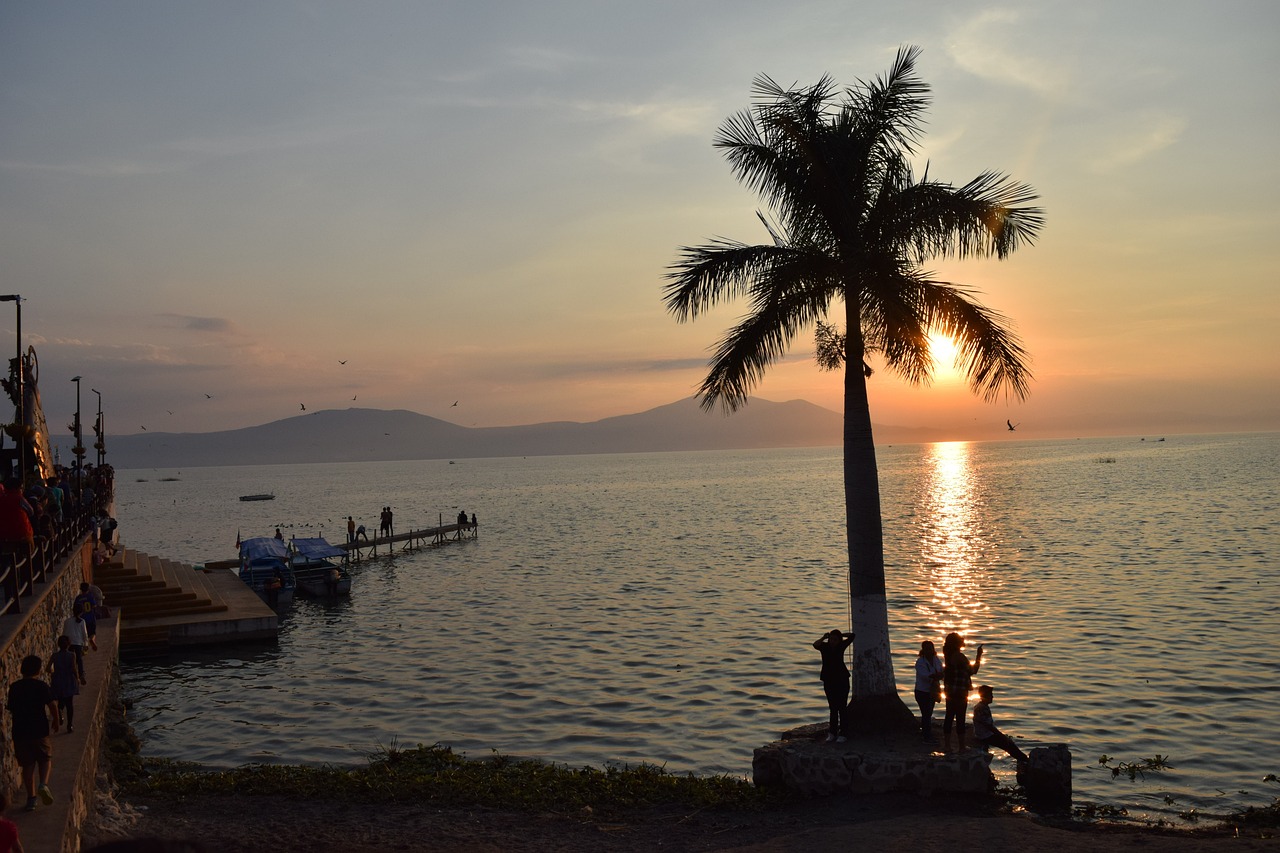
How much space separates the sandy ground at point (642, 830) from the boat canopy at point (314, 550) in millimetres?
36923

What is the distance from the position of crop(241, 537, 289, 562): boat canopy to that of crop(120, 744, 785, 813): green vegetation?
103ft

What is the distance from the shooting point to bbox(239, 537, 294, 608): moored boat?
43156 mm

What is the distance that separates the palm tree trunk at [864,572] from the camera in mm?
14953

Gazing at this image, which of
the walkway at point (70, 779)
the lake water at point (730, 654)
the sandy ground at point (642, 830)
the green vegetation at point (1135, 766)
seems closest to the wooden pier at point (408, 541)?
the lake water at point (730, 654)

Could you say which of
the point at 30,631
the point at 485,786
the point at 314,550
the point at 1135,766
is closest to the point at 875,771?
the point at 485,786

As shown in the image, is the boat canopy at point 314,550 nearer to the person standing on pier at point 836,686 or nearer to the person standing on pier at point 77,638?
the person standing on pier at point 77,638

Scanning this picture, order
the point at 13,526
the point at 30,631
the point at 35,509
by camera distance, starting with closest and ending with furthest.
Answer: the point at 13,526, the point at 30,631, the point at 35,509

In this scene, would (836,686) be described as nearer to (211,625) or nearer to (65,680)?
(65,680)

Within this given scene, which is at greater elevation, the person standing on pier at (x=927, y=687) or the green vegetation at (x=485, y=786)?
the person standing on pier at (x=927, y=687)

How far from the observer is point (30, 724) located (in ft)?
38.1

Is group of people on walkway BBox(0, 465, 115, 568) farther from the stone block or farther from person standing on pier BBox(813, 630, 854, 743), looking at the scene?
the stone block

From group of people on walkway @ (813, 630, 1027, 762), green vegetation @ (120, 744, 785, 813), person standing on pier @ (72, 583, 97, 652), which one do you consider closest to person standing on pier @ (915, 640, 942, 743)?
group of people on walkway @ (813, 630, 1027, 762)

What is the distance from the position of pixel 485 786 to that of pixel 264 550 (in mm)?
38712

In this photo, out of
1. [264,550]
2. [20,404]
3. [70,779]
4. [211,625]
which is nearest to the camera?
[70,779]
